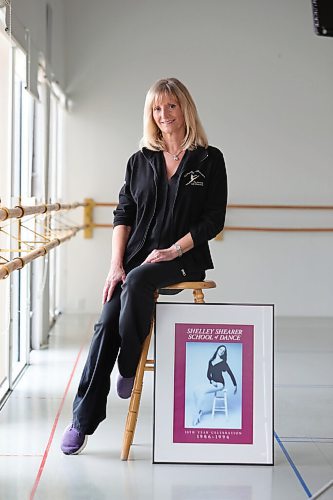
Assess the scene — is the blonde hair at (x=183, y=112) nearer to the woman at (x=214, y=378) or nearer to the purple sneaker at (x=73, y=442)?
the woman at (x=214, y=378)

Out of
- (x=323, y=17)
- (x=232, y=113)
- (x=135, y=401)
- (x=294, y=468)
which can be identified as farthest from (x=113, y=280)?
(x=232, y=113)

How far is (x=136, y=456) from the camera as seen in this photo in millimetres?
3229

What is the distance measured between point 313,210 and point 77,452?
486 cm

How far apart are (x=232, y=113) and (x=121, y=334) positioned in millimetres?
4867

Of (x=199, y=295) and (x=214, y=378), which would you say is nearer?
(x=214, y=378)

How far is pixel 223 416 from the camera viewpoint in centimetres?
312

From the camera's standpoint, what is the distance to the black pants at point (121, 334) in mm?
3074

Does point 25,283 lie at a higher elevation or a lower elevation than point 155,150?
lower

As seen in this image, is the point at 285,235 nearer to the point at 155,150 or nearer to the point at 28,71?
the point at 28,71

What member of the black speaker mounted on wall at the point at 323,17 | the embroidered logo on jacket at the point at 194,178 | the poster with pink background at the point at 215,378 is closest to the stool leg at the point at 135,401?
the poster with pink background at the point at 215,378

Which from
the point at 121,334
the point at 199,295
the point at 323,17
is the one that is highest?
the point at 323,17


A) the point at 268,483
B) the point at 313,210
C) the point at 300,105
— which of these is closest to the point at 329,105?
the point at 300,105

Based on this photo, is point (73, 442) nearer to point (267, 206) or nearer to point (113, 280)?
point (113, 280)

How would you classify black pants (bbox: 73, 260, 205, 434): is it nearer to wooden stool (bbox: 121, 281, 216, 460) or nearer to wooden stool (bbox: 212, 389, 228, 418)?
wooden stool (bbox: 121, 281, 216, 460)
